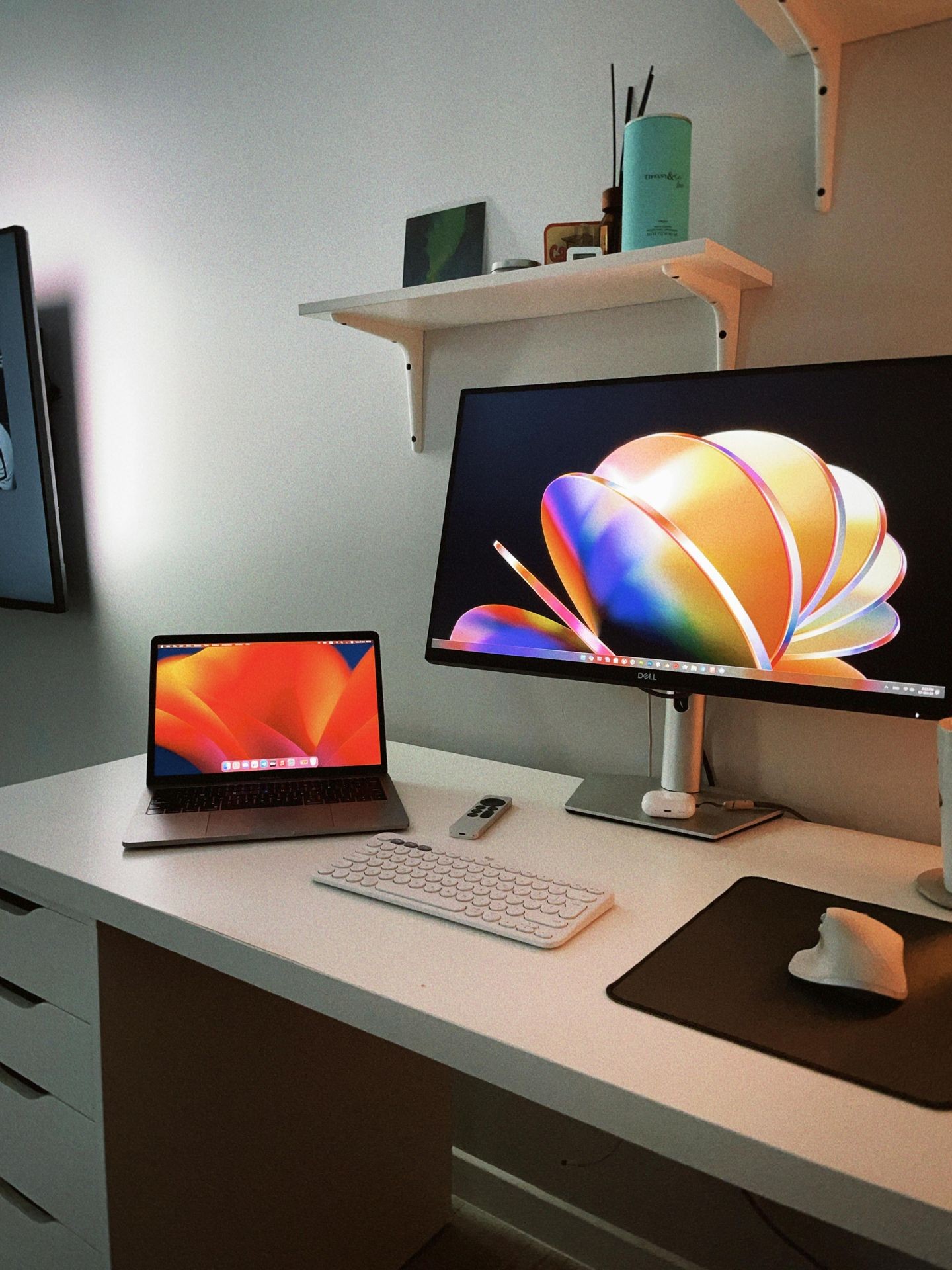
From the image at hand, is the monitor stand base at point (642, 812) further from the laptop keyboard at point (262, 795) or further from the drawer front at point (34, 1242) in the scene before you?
the drawer front at point (34, 1242)

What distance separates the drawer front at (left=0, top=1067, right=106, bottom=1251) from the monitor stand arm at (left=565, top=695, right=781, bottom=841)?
0.67 metres

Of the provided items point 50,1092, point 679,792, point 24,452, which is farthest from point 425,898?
point 24,452

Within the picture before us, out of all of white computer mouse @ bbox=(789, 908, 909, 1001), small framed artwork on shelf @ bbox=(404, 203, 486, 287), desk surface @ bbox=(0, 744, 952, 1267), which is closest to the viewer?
desk surface @ bbox=(0, 744, 952, 1267)

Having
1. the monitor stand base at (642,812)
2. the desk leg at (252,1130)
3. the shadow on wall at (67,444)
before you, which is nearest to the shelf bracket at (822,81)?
the monitor stand base at (642,812)

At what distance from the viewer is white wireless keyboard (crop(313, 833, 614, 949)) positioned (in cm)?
90

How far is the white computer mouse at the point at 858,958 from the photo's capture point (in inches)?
30.3

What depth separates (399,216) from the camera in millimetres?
1598

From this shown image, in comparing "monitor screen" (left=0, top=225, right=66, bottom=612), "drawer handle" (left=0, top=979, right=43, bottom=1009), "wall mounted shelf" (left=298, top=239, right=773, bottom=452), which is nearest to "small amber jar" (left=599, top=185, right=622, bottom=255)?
"wall mounted shelf" (left=298, top=239, right=773, bottom=452)

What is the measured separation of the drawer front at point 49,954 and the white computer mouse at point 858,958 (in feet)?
2.43

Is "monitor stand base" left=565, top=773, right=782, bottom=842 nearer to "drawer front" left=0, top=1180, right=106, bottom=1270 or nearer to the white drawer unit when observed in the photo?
the white drawer unit

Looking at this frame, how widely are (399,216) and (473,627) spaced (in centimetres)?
73

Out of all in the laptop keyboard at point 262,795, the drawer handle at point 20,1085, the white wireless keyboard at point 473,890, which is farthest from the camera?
the laptop keyboard at point 262,795

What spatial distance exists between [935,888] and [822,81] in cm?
91

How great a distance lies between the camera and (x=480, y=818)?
1202mm
